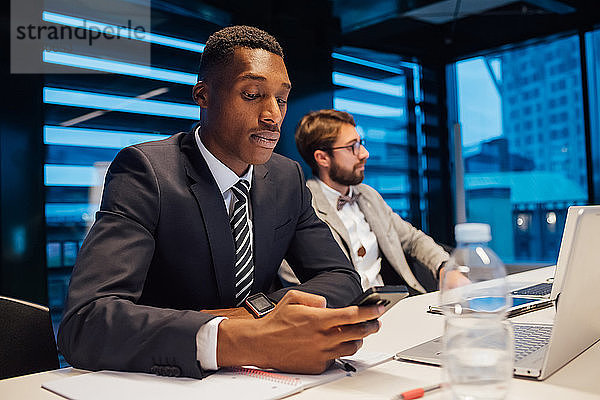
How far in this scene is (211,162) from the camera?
60.2 inches

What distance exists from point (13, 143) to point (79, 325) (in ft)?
8.58

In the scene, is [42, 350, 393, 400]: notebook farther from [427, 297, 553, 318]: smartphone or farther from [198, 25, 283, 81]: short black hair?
[198, 25, 283, 81]: short black hair

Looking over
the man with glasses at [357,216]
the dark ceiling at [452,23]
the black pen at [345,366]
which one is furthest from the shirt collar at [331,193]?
the dark ceiling at [452,23]

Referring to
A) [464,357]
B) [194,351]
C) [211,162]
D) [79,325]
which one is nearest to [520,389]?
[464,357]

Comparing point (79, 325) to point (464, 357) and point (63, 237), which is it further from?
point (63, 237)

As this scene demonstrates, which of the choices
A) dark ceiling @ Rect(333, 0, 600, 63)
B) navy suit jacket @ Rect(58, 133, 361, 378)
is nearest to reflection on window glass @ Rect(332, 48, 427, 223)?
dark ceiling @ Rect(333, 0, 600, 63)

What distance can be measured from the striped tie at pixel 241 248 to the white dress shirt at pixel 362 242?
1.44 metres

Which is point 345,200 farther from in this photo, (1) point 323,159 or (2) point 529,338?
(2) point 529,338

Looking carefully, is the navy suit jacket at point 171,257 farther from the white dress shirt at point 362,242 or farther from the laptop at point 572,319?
the white dress shirt at point 362,242

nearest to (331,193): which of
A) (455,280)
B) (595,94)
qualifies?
(455,280)

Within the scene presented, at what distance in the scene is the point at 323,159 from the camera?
10.6 feet

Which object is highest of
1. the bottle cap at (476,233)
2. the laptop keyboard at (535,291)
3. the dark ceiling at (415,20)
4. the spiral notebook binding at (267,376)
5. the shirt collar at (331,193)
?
the dark ceiling at (415,20)

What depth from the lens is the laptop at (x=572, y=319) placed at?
34.6 inches

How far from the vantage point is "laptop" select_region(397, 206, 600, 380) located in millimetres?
879
